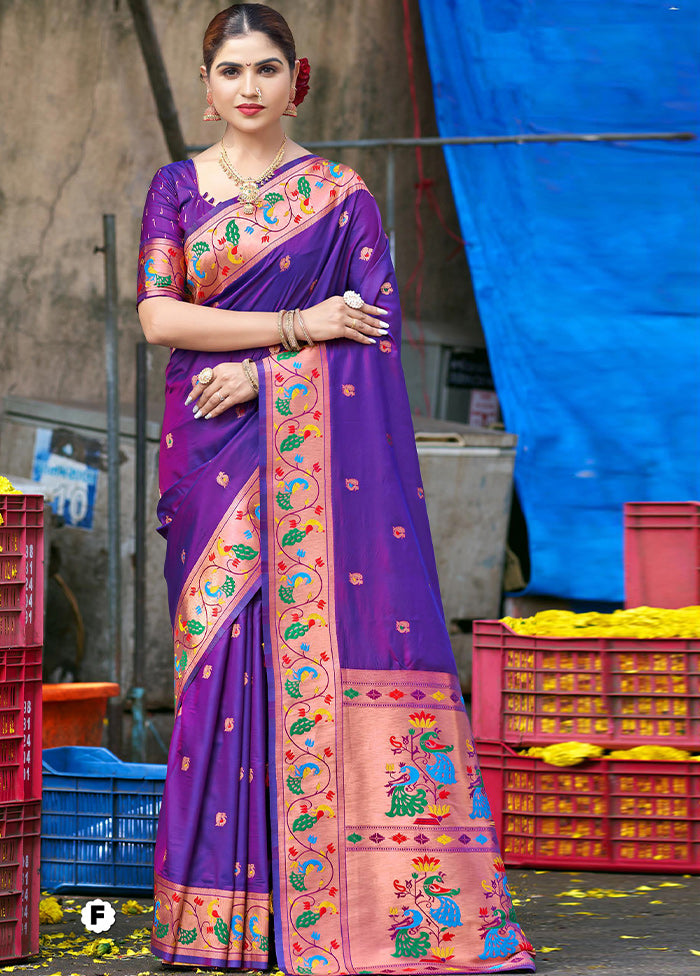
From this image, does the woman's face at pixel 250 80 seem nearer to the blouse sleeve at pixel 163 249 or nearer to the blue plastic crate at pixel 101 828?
the blouse sleeve at pixel 163 249

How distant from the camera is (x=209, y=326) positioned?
3105mm

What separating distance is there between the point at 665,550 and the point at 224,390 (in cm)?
184

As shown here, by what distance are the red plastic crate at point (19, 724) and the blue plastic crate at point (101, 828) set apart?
0.71 metres

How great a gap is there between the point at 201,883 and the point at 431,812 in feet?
1.65

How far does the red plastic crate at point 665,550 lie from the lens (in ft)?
14.3

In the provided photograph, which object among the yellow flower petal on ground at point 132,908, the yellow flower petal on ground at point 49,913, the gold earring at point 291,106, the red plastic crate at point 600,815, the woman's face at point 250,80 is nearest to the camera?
the woman's face at point 250,80

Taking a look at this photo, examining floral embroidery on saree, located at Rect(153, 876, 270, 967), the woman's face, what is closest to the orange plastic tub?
floral embroidery on saree, located at Rect(153, 876, 270, 967)

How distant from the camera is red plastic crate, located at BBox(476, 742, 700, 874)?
4090 millimetres

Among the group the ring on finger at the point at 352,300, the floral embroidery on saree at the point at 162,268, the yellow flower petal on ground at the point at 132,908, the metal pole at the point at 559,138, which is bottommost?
the yellow flower petal on ground at the point at 132,908

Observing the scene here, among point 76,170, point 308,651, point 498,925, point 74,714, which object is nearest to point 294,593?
point 308,651

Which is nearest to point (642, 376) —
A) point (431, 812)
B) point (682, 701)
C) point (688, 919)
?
point (682, 701)

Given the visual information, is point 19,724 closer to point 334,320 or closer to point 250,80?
point 334,320

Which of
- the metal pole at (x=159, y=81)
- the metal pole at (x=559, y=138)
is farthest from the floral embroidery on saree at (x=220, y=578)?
the metal pole at (x=559, y=138)

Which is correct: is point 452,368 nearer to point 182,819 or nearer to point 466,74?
point 466,74
